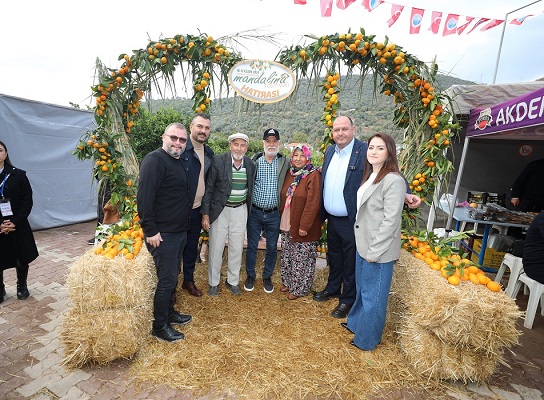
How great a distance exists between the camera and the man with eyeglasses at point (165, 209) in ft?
7.93

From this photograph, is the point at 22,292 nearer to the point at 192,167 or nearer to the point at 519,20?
the point at 192,167

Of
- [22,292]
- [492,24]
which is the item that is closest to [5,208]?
[22,292]

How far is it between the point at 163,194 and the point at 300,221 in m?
Answer: 1.52

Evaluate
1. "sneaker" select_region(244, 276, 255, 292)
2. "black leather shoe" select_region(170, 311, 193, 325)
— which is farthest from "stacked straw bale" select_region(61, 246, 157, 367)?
"sneaker" select_region(244, 276, 255, 292)

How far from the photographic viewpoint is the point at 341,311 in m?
3.37

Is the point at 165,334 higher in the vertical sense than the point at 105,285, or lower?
lower

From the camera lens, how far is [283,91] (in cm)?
377

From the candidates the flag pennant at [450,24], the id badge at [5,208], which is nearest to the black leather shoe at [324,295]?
the id badge at [5,208]

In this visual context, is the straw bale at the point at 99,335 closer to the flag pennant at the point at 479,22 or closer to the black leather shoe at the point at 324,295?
the black leather shoe at the point at 324,295

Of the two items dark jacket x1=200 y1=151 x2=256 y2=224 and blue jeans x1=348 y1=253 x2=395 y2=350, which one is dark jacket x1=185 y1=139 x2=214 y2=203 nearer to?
dark jacket x1=200 y1=151 x2=256 y2=224

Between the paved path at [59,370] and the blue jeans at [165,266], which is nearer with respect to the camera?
the paved path at [59,370]

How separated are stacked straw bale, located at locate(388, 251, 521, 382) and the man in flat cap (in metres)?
1.92

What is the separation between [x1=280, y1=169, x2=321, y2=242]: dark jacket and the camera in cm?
333

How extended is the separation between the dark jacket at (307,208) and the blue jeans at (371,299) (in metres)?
0.75
